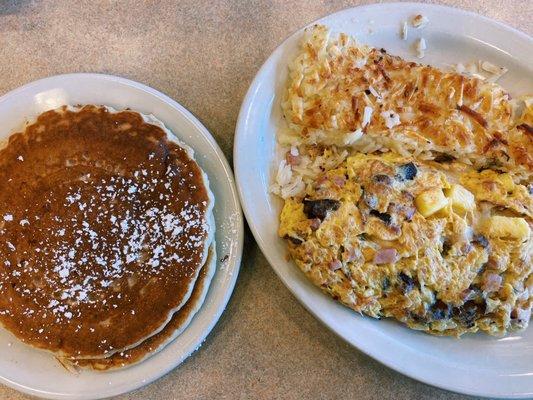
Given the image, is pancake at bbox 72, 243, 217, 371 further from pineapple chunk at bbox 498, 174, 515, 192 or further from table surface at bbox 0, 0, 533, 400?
pineapple chunk at bbox 498, 174, 515, 192

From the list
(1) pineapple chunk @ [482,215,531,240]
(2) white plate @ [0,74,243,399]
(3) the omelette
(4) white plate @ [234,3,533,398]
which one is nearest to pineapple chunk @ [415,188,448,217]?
(3) the omelette

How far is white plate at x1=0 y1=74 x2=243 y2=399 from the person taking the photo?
1.50 metres

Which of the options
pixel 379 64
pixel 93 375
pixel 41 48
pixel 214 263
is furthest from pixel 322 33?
pixel 93 375

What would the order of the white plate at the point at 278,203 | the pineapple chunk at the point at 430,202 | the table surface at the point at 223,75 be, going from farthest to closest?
the table surface at the point at 223,75
the white plate at the point at 278,203
the pineapple chunk at the point at 430,202

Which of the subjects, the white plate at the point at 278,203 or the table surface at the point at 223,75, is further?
the table surface at the point at 223,75

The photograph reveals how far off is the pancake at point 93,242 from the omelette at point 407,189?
351 mm

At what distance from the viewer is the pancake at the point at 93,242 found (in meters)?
1.47

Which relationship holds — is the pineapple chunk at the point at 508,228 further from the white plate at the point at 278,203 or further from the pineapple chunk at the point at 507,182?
the white plate at the point at 278,203

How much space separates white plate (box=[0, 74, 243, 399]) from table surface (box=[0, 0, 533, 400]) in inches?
4.9

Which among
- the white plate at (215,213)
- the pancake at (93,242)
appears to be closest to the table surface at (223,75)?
the white plate at (215,213)

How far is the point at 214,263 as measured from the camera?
5.08ft

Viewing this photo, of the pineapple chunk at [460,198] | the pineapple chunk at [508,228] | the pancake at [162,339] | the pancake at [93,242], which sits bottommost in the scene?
the pancake at [162,339]

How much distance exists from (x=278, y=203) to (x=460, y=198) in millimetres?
535

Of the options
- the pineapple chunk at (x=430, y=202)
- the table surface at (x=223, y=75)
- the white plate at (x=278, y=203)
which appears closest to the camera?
the pineapple chunk at (x=430, y=202)
